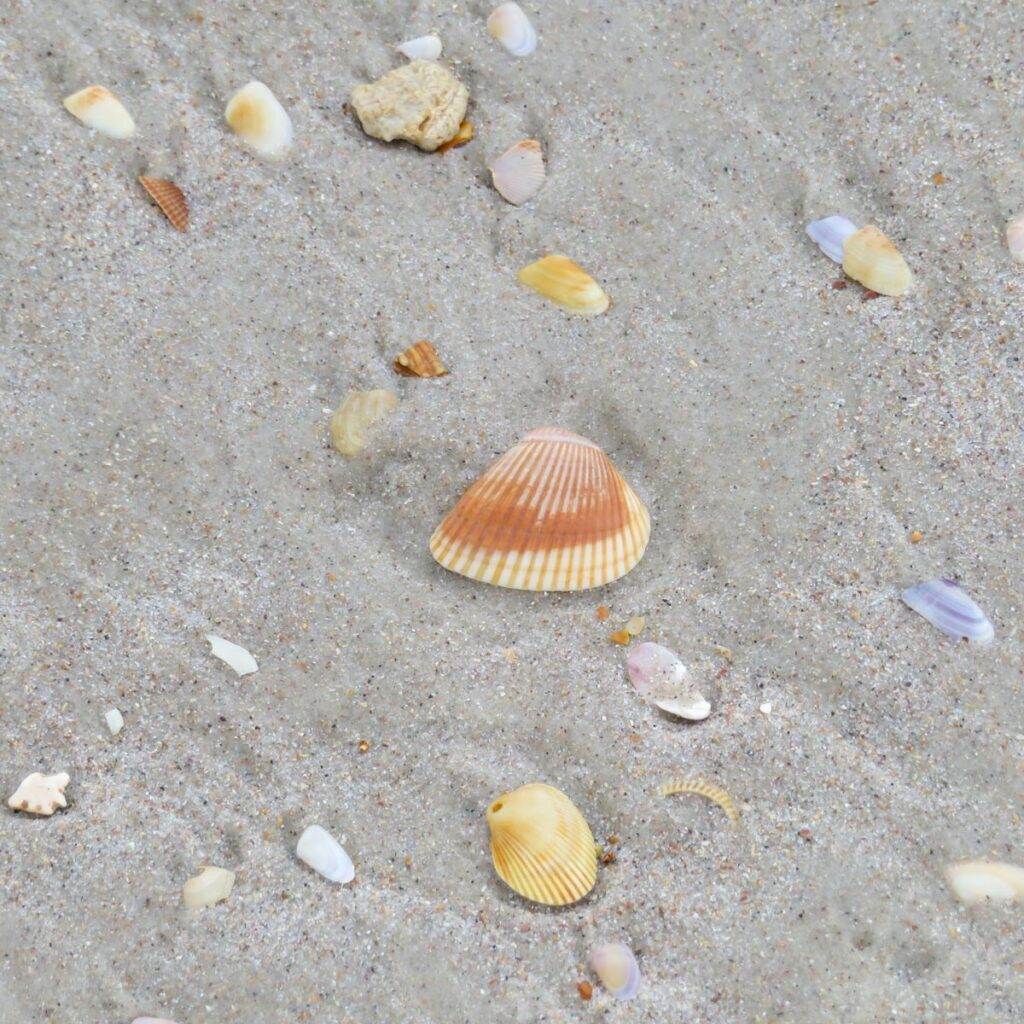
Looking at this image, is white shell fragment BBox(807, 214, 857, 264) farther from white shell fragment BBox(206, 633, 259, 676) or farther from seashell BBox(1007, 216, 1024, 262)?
white shell fragment BBox(206, 633, 259, 676)

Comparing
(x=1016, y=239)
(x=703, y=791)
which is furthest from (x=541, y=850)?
(x=1016, y=239)

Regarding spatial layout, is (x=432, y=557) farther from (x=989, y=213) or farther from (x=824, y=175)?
(x=989, y=213)

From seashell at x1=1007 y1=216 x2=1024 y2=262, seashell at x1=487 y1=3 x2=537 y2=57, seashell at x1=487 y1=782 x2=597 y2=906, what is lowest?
seashell at x1=487 y1=782 x2=597 y2=906

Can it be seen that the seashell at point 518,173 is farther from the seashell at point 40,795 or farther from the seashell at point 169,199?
the seashell at point 40,795

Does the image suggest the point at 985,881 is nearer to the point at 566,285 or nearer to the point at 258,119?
the point at 566,285

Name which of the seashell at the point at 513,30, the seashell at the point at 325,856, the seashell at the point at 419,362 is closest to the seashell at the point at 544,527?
the seashell at the point at 419,362

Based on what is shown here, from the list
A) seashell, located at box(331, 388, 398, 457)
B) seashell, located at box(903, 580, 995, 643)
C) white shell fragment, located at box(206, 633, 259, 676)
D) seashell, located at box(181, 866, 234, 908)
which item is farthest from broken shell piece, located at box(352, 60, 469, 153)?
seashell, located at box(181, 866, 234, 908)

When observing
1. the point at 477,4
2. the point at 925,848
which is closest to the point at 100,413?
the point at 477,4
